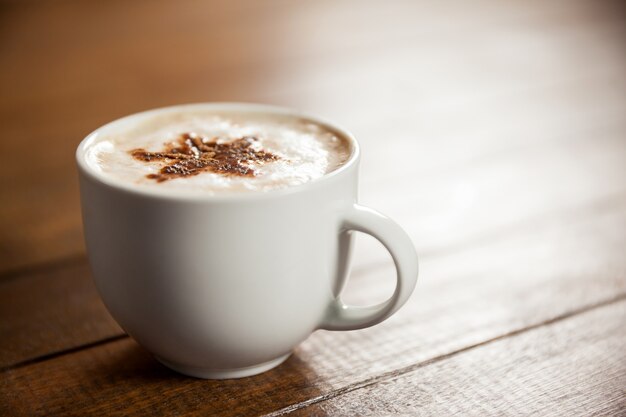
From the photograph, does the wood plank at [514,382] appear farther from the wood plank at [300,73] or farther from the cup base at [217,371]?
the wood plank at [300,73]

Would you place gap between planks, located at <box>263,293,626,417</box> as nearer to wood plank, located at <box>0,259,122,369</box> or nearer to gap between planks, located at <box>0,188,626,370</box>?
gap between planks, located at <box>0,188,626,370</box>

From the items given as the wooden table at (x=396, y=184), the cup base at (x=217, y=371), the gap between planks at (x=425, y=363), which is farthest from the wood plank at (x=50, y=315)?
the gap between planks at (x=425, y=363)

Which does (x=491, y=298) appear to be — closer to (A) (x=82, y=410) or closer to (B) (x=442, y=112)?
(A) (x=82, y=410)

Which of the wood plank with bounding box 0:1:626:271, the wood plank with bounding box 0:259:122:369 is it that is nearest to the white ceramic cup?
the wood plank with bounding box 0:259:122:369

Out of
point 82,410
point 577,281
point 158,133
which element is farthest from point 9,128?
point 577,281

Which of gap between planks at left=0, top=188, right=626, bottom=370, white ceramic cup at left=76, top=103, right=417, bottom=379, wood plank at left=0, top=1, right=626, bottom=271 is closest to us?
white ceramic cup at left=76, top=103, right=417, bottom=379

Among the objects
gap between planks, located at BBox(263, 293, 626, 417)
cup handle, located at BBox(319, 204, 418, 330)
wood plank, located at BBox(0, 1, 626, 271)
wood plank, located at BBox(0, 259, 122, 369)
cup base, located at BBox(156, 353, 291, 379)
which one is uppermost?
cup handle, located at BBox(319, 204, 418, 330)
